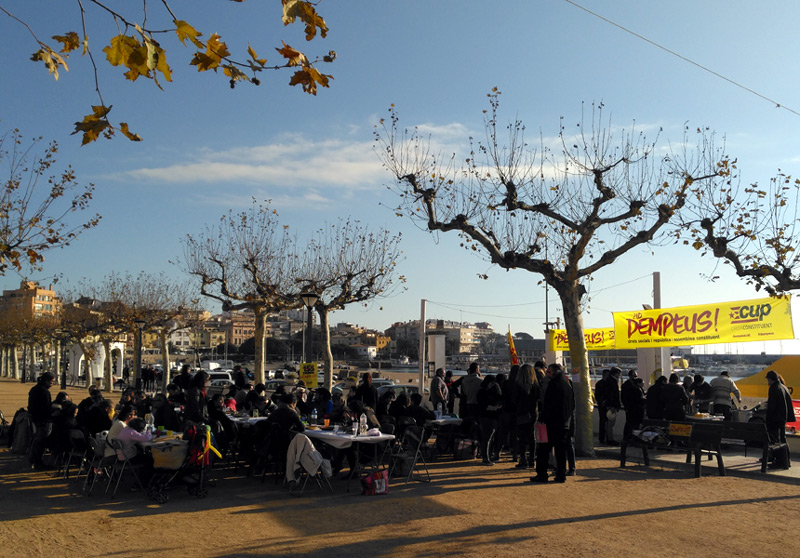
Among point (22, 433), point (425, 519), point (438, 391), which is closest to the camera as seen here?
point (425, 519)

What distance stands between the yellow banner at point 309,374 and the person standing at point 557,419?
26.9 ft

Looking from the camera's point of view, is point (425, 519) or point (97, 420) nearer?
point (425, 519)

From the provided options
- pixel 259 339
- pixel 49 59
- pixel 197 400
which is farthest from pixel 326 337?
pixel 49 59

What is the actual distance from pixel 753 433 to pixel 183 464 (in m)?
8.91

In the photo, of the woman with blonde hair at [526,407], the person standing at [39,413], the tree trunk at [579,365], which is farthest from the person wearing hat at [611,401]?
the person standing at [39,413]

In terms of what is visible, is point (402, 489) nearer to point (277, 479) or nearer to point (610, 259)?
point (277, 479)

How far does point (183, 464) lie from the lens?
8.66 meters

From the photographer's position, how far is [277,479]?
1021cm

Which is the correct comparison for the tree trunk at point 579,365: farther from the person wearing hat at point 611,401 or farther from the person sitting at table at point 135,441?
the person sitting at table at point 135,441

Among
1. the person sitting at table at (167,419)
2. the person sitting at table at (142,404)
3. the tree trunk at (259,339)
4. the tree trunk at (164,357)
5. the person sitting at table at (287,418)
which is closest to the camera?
the person sitting at table at (287,418)

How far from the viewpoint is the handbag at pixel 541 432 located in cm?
1009

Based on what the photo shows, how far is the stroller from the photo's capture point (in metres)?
8.57

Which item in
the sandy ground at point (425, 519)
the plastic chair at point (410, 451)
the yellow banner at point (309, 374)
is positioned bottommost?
the sandy ground at point (425, 519)

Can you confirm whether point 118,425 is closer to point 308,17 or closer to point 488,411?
point 488,411
